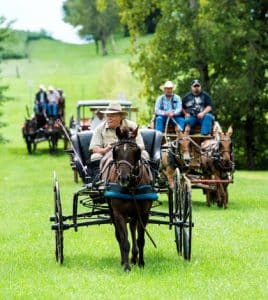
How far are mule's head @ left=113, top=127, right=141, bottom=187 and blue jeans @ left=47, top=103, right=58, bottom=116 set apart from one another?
28.7 m

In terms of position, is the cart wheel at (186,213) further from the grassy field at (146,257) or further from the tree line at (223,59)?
the tree line at (223,59)

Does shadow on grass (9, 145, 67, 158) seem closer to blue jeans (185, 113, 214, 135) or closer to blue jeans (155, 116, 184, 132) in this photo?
blue jeans (185, 113, 214, 135)

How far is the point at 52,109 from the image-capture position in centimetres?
4038

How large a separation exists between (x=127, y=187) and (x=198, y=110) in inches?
418

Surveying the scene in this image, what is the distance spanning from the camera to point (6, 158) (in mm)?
41438

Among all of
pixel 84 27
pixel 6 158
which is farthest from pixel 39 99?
pixel 84 27

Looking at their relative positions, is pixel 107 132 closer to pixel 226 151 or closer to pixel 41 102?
pixel 226 151

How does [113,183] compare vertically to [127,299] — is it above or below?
above

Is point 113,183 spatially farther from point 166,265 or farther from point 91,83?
point 91,83

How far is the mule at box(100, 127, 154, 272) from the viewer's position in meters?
11.5

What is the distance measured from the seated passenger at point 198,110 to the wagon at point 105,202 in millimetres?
7410

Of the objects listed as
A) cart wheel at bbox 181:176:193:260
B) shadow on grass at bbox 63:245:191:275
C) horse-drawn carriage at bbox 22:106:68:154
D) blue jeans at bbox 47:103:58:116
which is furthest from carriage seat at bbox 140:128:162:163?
blue jeans at bbox 47:103:58:116

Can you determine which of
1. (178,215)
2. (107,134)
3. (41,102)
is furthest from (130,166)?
(41,102)

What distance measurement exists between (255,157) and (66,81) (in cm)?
→ 4689
